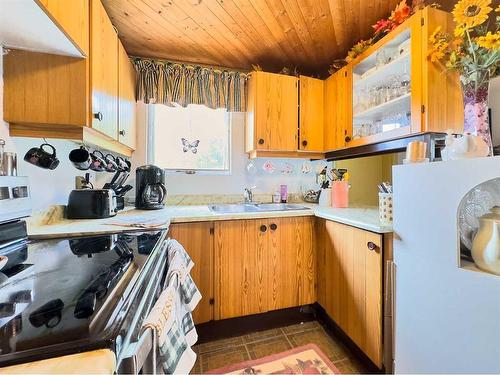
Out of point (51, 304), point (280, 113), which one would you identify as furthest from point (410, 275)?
point (280, 113)

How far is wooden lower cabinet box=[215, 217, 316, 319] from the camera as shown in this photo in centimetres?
154

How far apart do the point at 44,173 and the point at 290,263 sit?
163cm

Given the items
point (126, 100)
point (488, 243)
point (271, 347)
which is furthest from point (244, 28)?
point (271, 347)

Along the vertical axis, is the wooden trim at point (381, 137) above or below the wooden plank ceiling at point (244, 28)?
below

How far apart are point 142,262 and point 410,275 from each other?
1.15m

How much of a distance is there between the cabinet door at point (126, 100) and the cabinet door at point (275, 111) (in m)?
0.99

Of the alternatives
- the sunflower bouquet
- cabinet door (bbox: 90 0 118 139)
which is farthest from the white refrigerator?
cabinet door (bbox: 90 0 118 139)

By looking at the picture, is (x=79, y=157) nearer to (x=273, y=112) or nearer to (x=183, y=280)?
(x=183, y=280)

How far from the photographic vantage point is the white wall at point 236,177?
6.69 feet

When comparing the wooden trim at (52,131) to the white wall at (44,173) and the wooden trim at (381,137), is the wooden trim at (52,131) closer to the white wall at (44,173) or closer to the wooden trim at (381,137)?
the white wall at (44,173)

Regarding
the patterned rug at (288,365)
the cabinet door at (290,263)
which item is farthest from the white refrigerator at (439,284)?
the cabinet door at (290,263)

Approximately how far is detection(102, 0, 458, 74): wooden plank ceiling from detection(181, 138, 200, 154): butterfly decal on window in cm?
72

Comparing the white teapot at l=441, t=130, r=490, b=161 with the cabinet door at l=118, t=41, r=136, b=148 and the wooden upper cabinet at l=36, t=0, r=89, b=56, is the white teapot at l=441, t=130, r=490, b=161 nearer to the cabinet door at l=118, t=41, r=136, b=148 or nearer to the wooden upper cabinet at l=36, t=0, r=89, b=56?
the wooden upper cabinet at l=36, t=0, r=89, b=56

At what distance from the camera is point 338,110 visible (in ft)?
6.41
